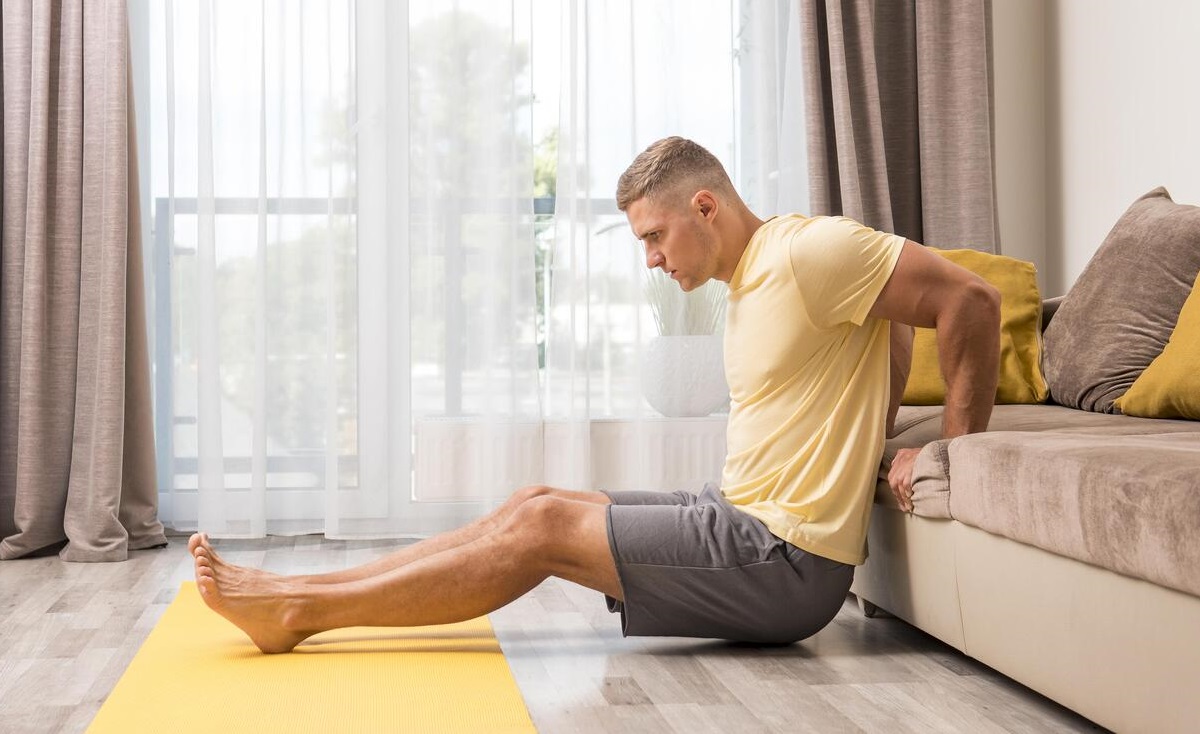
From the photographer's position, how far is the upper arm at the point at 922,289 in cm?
209

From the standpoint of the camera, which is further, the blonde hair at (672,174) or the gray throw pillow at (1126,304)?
the gray throw pillow at (1126,304)

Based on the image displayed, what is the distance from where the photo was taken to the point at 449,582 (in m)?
2.06

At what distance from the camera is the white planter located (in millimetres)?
3846

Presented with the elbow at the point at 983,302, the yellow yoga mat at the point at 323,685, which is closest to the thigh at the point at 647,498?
the yellow yoga mat at the point at 323,685

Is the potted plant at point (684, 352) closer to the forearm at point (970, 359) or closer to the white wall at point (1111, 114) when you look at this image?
the white wall at point (1111, 114)

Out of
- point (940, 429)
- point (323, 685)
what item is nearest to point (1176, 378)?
point (940, 429)

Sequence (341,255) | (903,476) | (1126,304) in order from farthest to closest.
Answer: (341,255) → (1126,304) → (903,476)

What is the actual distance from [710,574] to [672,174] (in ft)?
2.46

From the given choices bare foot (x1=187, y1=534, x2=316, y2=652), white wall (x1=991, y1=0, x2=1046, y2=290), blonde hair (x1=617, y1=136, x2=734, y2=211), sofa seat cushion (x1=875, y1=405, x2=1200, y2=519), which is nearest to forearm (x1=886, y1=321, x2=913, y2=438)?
sofa seat cushion (x1=875, y1=405, x2=1200, y2=519)

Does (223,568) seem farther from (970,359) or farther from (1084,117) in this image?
(1084,117)

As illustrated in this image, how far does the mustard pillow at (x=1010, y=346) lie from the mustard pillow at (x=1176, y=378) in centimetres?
38

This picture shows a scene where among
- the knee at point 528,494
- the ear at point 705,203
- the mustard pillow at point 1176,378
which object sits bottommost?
the knee at point 528,494

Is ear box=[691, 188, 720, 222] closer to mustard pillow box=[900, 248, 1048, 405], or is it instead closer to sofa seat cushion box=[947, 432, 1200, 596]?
sofa seat cushion box=[947, 432, 1200, 596]

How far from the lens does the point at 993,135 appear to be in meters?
4.06
